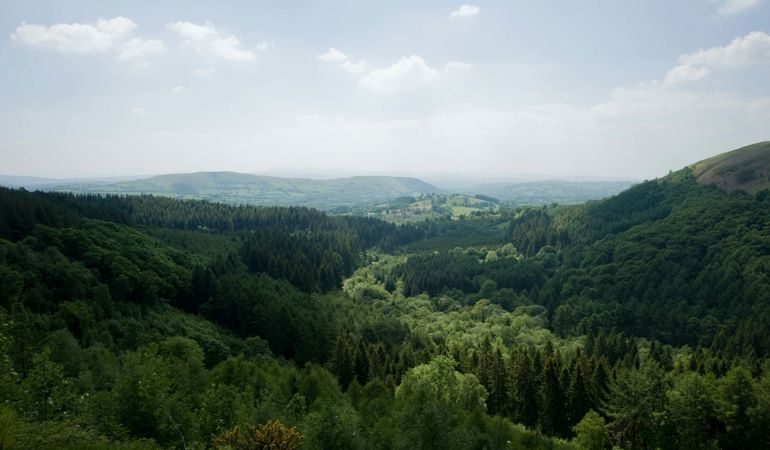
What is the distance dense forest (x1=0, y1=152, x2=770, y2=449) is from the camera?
3197cm

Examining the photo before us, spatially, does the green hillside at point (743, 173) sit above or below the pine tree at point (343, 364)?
above

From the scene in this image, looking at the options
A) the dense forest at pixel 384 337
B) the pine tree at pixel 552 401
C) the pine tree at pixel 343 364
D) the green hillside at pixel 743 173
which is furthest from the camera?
the green hillside at pixel 743 173

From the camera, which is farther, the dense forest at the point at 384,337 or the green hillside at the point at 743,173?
the green hillside at the point at 743,173

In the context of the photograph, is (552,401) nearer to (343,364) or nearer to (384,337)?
(343,364)

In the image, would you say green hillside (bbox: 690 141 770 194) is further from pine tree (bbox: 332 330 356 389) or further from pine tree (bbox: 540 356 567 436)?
pine tree (bbox: 332 330 356 389)

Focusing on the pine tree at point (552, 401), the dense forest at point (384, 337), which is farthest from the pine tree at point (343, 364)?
the pine tree at point (552, 401)

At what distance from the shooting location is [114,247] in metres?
93.3

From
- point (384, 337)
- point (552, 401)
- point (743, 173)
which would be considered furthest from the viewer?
point (743, 173)

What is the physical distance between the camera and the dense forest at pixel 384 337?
105 feet

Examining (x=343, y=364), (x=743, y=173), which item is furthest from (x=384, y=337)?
(x=743, y=173)

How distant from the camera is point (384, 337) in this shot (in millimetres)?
102312

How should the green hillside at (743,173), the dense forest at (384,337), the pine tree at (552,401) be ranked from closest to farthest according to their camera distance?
the dense forest at (384,337) < the pine tree at (552,401) < the green hillside at (743,173)

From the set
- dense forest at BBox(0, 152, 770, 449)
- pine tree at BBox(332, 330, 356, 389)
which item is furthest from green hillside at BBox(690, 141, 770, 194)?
pine tree at BBox(332, 330, 356, 389)

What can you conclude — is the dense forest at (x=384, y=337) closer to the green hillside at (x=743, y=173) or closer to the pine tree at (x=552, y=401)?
the pine tree at (x=552, y=401)
